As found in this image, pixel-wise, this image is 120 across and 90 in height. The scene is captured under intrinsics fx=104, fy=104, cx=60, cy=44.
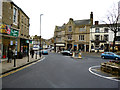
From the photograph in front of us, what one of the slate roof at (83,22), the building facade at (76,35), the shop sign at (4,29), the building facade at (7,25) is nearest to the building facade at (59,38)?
the building facade at (76,35)

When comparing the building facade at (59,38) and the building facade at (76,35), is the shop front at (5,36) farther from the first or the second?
the building facade at (59,38)

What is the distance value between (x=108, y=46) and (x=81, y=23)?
13.1m

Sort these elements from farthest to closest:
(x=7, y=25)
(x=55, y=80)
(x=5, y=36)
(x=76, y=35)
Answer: (x=76, y=35)
(x=5, y=36)
(x=7, y=25)
(x=55, y=80)

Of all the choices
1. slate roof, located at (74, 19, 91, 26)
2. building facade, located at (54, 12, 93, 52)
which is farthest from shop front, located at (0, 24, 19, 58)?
slate roof, located at (74, 19, 91, 26)

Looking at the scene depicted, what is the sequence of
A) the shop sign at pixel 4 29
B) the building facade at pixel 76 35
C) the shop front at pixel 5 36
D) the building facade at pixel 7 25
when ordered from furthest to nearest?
the building facade at pixel 76 35 → the building facade at pixel 7 25 → the shop front at pixel 5 36 → the shop sign at pixel 4 29

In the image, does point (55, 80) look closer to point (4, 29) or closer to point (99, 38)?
point (4, 29)

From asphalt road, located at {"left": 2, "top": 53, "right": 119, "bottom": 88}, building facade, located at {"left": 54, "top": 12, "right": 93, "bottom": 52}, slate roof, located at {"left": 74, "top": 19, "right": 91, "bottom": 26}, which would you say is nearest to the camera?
asphalt road, located at {"left": 2, "top": 53, "right": 119, "bottom": 88}

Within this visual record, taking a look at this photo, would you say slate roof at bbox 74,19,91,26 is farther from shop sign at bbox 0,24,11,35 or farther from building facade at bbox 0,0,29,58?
shop sign at bbox 0,24,11,35

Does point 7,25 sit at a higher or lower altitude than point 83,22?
lower

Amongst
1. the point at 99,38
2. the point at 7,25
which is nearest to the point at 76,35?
the point at 99,38

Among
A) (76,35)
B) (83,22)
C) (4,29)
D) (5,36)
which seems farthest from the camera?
(83,22)

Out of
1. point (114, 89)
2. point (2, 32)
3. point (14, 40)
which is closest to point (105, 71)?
point (114, 89)

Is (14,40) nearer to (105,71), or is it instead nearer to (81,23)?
(105,71)

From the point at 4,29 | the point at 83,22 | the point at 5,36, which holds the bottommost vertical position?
the point at 5,36
